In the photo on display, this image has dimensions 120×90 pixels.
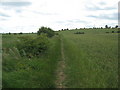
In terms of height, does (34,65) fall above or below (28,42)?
below

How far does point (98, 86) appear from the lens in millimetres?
7094

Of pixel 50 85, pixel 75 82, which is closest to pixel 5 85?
pixel 50 85

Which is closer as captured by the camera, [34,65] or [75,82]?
[75,82]

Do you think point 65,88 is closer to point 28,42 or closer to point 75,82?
point 75,82

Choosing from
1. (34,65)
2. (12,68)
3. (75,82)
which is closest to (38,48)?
(34,65)

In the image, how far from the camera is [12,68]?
9.20m

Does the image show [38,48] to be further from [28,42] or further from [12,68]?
[12,68]

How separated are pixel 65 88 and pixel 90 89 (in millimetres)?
1075

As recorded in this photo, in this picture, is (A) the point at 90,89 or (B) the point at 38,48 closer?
A: (A) the point at 90,89

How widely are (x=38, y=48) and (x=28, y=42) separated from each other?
3.44 feet

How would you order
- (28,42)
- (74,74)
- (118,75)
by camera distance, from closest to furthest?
(118,75), (74,74), (28,42)

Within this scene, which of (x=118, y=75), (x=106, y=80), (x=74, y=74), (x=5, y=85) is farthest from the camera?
(x=74, y=74)

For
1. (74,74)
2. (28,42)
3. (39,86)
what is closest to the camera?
(39,86)

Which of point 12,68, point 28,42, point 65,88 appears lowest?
point 65,88
